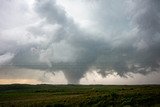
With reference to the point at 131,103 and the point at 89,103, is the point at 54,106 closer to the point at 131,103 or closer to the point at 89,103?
the point at 89,103

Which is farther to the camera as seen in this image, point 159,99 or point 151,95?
point 151,95

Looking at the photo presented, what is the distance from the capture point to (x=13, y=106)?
203 ft

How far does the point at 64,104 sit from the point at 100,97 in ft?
31.7

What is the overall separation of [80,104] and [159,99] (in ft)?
61.3

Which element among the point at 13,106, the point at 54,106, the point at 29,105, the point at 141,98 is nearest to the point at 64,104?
the point at 54,106

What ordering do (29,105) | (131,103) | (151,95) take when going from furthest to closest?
(151,95) → (29,105) → (131,103)

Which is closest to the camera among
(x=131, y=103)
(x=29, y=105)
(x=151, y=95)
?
(x=131, y=103)

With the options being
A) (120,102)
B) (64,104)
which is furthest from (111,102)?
(64,104)

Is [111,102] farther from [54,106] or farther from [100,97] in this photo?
[54,106]

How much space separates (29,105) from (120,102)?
2121cm

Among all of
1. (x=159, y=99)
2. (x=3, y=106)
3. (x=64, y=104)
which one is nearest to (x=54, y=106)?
(x=64, y=104)

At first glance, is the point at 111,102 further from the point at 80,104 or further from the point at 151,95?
the point at 151,95

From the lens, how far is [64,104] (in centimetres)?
6134

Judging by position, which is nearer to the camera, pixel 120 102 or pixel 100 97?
pixel 120 102
